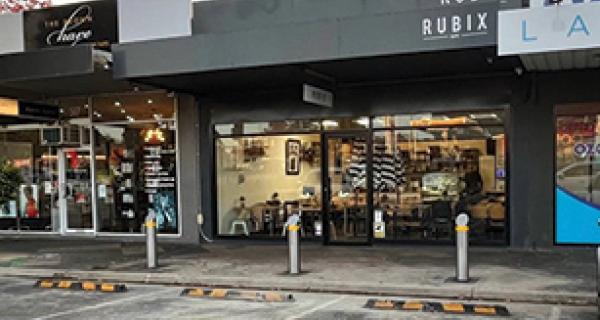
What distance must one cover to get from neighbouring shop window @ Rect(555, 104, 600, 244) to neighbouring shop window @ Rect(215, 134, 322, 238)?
4766mm

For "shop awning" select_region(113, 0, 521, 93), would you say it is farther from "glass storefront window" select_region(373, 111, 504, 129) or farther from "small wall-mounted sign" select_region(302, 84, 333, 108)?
"glass storefront window" select_region(373, 111, 504, 129)

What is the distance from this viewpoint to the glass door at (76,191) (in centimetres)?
1539

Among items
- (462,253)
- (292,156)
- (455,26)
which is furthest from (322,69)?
(462,253)

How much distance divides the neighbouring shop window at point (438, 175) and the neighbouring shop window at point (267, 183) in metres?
1.48

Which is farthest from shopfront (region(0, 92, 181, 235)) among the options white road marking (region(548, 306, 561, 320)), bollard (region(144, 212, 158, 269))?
white road marking (region(548, 306, 561, 320))

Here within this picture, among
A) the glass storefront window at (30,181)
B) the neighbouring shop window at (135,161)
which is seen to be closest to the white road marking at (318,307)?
the neighbouring shop window at (135,161)

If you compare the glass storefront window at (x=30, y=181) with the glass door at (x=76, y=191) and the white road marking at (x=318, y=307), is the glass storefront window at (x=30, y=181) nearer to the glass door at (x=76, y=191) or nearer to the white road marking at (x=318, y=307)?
the glass door at (x=76, y=191)

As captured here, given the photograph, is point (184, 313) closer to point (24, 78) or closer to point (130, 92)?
point (24, 78)

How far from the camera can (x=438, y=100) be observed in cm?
1184

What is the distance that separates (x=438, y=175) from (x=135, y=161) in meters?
7.34

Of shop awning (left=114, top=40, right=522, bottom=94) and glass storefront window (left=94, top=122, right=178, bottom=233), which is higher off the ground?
shop awning (left=114, top=40, right=522, bottom=94)

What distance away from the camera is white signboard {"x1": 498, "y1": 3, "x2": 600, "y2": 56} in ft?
26.9

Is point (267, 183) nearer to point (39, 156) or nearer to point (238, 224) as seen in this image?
point (238, 224)

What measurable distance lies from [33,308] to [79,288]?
1380mm
